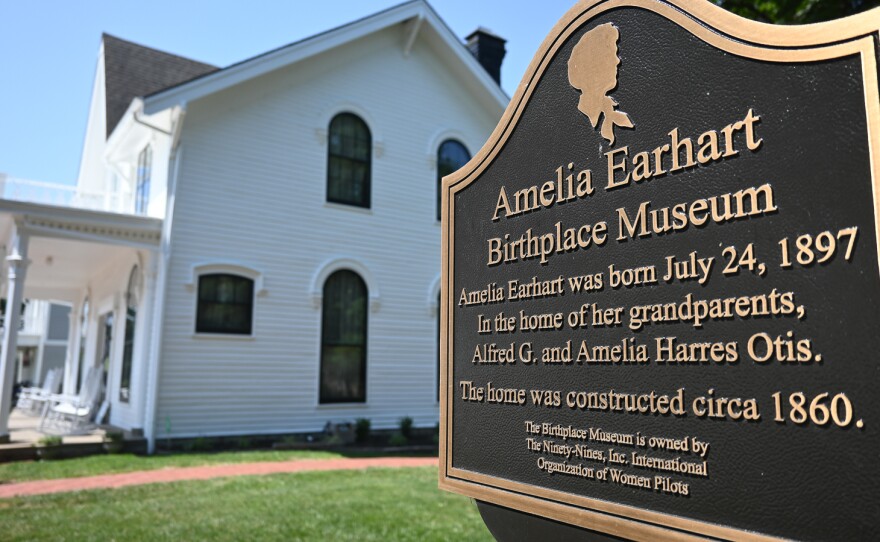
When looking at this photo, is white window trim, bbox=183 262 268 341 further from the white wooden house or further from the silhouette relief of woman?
the silhouette relief of woman

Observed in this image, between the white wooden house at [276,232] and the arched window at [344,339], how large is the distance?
33 mm

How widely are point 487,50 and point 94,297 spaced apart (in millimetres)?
13422

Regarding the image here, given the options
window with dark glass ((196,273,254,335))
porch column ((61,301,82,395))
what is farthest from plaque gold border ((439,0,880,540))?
porch column ((61,301,82,395))

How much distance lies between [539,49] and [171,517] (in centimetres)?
616

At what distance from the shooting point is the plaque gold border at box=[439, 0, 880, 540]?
1997 millimetres

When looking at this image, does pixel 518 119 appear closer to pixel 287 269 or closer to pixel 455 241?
pixel 455 241

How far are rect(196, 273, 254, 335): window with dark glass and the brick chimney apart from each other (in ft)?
32.3

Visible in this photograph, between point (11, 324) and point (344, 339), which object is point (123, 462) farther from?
point (344, 339)

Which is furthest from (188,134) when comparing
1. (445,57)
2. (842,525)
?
(842,525)

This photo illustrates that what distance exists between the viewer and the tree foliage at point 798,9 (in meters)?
8.41

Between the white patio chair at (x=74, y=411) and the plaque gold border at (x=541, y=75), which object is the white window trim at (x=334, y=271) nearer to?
the white patio chair at (x=74, y=411)

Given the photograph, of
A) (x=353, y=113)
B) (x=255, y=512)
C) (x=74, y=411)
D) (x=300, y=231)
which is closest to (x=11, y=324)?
(x=74, y=411)

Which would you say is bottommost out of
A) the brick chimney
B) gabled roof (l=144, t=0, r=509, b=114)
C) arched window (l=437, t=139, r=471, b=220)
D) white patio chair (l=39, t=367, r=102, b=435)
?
white patio chair (l=39, t=367, r=102, b=435)

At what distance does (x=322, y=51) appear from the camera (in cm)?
1473
